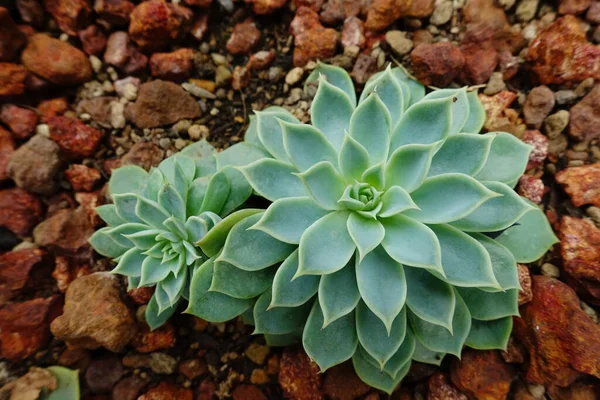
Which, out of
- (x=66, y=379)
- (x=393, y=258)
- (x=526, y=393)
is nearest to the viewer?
(x=393, y=258)

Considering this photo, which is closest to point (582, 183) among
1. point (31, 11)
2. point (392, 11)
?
point (392, 11)

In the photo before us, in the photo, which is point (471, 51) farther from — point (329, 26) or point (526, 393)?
point (526, 393)

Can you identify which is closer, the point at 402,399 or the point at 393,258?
the point at 393,258

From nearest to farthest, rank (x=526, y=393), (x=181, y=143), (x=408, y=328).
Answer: (x=408, y=328) < (x=526, y=393) < (x=181, y=143)

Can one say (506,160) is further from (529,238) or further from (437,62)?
(437,62)

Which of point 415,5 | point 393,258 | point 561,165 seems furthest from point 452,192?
point 415,5
